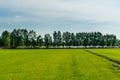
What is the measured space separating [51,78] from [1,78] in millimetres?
3821

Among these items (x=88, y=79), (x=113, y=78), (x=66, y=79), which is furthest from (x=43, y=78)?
(x=113, y=78)

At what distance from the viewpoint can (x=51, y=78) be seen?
23.4m

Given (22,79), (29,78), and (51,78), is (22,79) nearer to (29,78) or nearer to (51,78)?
(29,78)

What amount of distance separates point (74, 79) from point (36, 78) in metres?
3.06

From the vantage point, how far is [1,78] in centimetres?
2319

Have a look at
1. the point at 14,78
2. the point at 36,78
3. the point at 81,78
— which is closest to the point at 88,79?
the point at 81,78

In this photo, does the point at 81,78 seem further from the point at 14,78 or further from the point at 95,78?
the point at 14,78

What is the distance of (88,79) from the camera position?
22703mm

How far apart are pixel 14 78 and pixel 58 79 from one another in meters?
3.51

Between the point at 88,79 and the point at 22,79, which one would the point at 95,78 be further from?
the point at 22,79

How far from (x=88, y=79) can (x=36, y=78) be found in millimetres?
4028

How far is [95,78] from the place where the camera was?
23.5 m

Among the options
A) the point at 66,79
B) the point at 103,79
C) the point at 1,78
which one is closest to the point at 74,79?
the point at 66,79

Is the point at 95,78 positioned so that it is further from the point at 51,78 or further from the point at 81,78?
the point at 51,78
